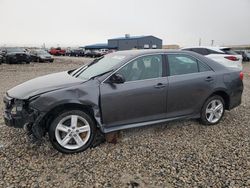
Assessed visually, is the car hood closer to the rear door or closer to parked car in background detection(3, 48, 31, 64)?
the rear door

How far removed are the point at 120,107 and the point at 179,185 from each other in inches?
57.4

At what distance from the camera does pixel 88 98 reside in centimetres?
338

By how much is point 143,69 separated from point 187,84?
35.5 inches

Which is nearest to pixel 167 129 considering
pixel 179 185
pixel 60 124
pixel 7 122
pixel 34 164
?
pixel 179 185

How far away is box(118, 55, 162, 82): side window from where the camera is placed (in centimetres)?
371

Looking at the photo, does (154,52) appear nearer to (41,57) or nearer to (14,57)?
(14,57)

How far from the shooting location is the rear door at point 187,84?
400 centimetres

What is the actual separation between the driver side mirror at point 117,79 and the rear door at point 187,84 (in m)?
0.95

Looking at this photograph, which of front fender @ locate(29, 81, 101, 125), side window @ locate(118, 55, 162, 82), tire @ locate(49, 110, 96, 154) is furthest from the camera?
side window @ locate(118, 55, 162, 82)

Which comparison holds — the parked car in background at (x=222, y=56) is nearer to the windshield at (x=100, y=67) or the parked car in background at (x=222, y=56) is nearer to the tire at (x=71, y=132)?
the windshield at (x=100, y=67)

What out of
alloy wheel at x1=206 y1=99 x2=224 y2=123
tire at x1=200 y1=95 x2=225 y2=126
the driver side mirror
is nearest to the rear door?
tire at x1=200 y1=95 x2=225 y2=126

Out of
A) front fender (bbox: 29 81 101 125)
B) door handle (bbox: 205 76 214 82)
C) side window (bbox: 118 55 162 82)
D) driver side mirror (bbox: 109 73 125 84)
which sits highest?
side window (bbox: 118 55 162 82)

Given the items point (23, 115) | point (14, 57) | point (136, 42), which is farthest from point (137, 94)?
point (136, 42)

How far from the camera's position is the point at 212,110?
4.53m
